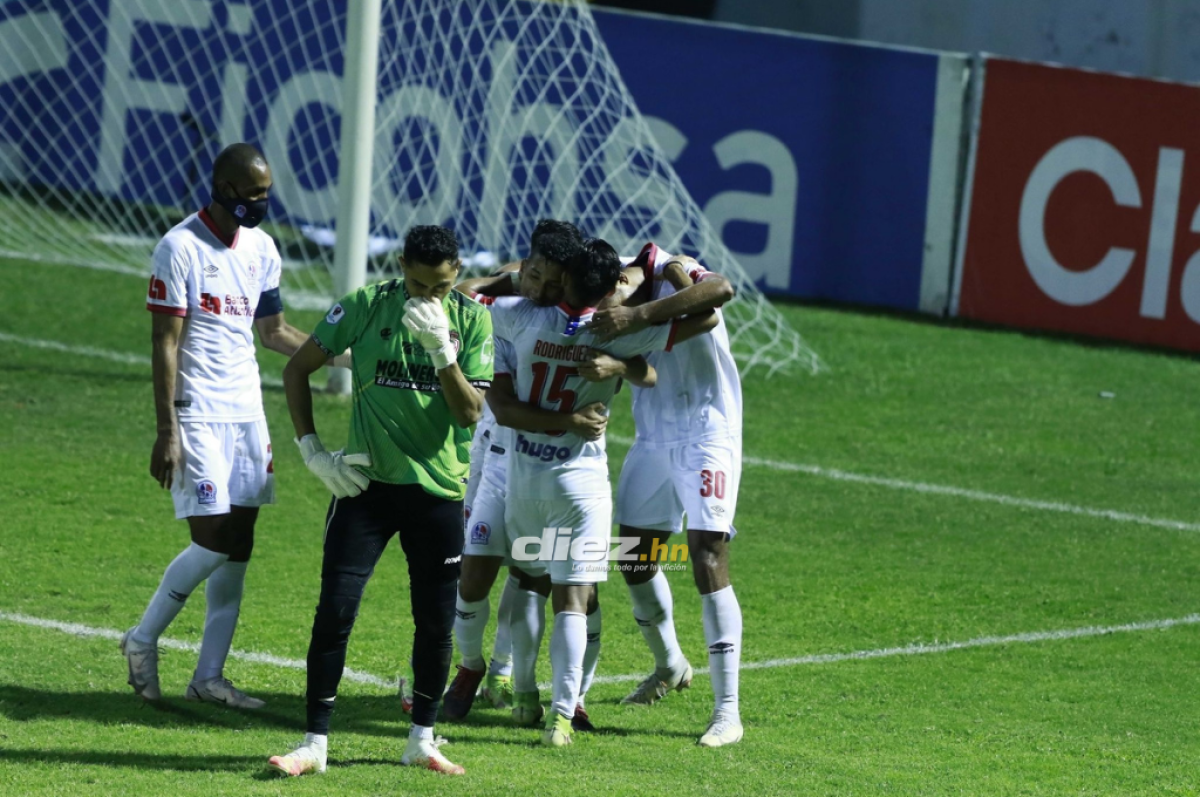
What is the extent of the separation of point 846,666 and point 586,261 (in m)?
2.44

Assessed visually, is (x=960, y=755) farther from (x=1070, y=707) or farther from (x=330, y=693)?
(x=330, y=693)

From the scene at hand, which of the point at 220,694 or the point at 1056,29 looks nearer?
the point at 220,694

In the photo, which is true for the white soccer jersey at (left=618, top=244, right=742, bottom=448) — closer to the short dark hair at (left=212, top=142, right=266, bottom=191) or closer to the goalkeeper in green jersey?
the goalkeeper in green jersey

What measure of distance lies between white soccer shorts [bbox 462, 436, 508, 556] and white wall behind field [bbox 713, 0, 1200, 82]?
16.8 m

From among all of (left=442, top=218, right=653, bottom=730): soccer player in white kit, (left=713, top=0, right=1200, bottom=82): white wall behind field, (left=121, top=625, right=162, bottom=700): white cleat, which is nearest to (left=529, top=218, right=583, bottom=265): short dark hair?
(left=442, top=218, right=653, bottom=730): soccer player in white kit

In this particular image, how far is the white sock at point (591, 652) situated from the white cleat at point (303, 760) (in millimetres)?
1209

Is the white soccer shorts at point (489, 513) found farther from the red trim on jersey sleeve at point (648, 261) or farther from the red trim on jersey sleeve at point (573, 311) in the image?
the red trim on jersey sleeve at point (648, 261)

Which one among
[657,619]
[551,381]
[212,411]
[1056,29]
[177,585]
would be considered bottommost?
[657,619]

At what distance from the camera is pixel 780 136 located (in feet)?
58.2

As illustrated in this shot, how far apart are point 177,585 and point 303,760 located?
1.14 meters

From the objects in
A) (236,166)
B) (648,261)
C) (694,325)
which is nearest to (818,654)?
(694,325)

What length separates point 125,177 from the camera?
17203mm

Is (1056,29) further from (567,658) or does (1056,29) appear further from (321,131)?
(567,658)

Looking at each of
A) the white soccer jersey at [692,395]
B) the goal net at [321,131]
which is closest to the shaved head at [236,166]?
the white soccer jersey at [692,395]
